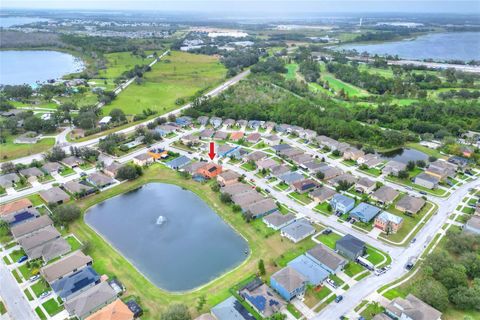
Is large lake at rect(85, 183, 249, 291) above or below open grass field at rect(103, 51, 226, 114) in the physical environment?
below

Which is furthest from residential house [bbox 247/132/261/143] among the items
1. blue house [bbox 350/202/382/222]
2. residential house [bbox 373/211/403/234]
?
residential house [bbox 373/211/403/234]

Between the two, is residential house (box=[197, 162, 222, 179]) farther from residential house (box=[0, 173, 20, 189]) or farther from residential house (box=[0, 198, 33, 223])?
residential house (box=[0, 173, 20, 189])

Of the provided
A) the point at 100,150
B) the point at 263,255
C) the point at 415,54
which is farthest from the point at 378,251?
the point at 415,54

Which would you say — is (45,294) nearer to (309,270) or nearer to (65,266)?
(65,266)

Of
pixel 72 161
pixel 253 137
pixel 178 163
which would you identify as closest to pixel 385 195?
pixel 253 137

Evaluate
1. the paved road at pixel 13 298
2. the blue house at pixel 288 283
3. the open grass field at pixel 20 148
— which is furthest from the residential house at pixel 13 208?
the blue house at pixel 288 283
